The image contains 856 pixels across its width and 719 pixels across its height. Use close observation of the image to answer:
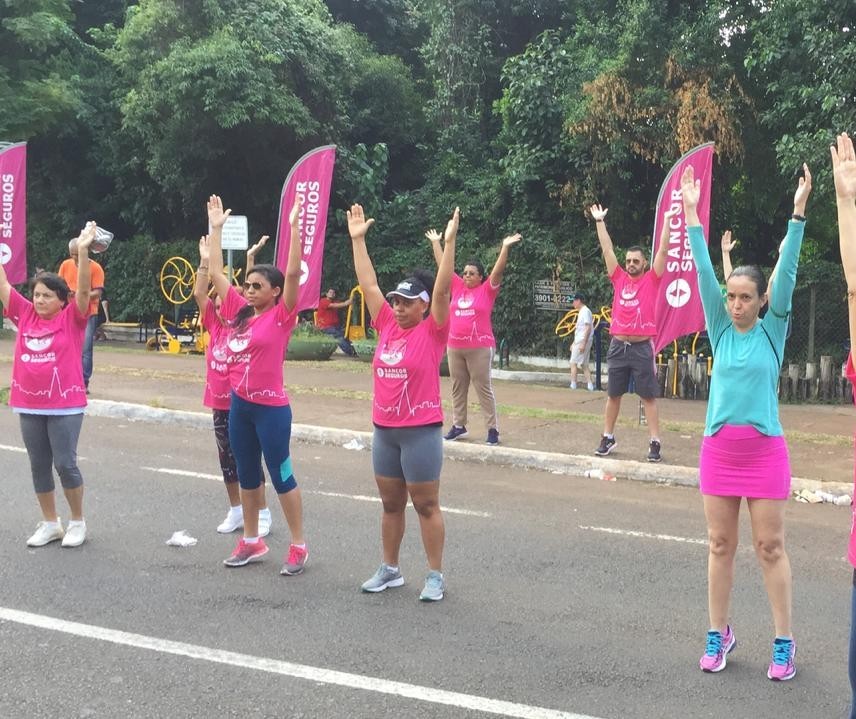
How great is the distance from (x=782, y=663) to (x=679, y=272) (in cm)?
739

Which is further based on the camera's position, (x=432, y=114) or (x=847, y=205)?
(x=432, y=114)

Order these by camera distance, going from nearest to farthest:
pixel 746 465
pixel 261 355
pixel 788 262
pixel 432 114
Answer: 1. pixel 788 262
2. pixel 746 465
3. pixel 261 355
4. pixel 432 114

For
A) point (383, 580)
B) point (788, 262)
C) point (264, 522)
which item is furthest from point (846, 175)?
point (264, 522)

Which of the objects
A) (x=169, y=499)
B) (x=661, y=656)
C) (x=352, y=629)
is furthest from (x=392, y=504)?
(x=169, y=499)

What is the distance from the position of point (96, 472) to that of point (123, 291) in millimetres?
17895

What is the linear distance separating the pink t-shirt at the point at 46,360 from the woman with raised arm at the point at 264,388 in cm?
101

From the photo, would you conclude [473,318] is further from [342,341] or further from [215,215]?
[342,341]

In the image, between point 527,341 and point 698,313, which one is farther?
point 527,341

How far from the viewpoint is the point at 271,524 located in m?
6.59

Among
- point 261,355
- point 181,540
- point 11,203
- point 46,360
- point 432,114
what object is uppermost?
point 432,114

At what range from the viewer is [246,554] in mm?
5691

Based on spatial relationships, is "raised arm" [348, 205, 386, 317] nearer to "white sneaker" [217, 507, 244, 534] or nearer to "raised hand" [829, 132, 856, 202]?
"white sneaker" [217, 507, 244, 534]

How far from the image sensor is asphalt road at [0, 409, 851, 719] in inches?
155

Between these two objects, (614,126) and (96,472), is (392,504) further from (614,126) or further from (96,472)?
(614,126)
